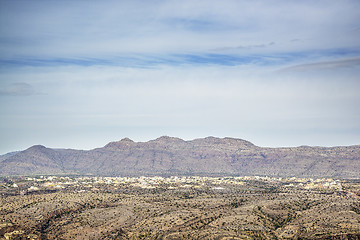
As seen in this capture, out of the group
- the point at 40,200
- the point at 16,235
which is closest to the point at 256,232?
the point at 16,235

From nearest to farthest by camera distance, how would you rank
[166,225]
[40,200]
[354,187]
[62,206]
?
1. [166,225]
2. [62,206]
3. [40,200]
4. [354,187]

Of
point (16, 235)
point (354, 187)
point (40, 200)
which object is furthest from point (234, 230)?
point (354, 187)

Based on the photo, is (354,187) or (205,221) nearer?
(205,221)

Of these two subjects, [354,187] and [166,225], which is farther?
[354,187]

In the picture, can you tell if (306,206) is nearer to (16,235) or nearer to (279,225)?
(279,225)

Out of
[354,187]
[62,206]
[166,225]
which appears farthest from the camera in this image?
[354,187]

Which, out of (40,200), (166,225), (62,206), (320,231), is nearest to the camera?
(320,231)

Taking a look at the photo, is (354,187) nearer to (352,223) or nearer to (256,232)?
(352,223)

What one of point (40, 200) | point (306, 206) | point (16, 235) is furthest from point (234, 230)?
point (40, 200)

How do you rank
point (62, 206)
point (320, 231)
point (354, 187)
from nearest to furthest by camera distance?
point (320, 231) → point (62, 206) → point (354, 187)
